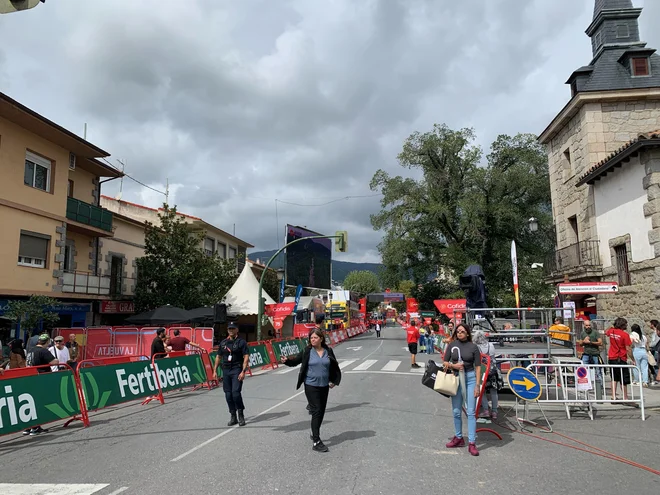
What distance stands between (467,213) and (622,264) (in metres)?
14.2

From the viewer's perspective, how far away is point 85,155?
22703 mm

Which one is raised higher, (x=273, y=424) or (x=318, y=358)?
(x=318, y=358)

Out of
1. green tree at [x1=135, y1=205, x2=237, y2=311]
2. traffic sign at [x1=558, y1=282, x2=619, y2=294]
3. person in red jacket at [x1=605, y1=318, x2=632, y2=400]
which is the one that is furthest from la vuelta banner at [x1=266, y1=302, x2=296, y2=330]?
person in red jacket at [x1=605, y1=318, x2=632, y2=400]

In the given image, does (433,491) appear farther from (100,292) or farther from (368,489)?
(100,292)

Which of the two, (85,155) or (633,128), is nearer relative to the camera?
(633,128)

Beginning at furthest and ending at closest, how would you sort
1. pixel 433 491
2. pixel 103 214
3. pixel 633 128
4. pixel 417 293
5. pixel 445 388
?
pixel 417 293, pixel 103 214, pixel 633 128, pixel 445 388, pixel 433 491

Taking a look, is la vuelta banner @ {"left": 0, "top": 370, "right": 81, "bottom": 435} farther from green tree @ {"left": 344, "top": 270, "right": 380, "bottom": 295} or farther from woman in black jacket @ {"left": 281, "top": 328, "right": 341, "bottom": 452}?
green tree @ {"left": 344, "top": 270, "right": 380, "bottom": 295}

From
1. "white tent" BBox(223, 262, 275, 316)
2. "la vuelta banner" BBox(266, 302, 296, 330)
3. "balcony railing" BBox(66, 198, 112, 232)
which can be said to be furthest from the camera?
"white tent" BBox(223, 262, 275, 316)

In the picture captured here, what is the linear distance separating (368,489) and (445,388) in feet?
6.60

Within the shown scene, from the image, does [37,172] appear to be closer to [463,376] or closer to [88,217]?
[88,217]

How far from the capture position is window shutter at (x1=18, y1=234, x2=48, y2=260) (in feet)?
63.3

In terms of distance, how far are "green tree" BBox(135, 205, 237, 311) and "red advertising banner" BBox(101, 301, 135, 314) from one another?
0.55 m

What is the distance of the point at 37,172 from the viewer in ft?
66.3

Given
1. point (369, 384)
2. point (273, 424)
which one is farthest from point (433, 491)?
point (369, 384)
